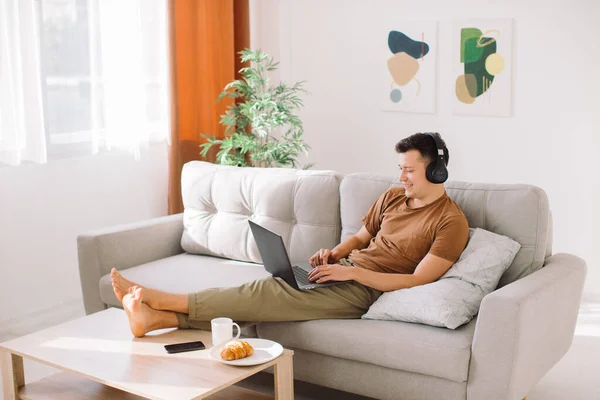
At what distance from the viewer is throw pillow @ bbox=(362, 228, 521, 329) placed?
2576 millimetres

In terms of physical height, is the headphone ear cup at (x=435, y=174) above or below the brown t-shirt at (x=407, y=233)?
above

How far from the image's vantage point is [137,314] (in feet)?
8.39

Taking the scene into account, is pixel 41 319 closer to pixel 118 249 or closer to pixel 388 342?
pixel 118 249

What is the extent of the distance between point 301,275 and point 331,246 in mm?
309

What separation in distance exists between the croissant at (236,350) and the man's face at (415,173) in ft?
3.02

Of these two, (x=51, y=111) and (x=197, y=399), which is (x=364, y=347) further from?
(x=51, y=111)

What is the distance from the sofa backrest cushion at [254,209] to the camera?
10.7ft

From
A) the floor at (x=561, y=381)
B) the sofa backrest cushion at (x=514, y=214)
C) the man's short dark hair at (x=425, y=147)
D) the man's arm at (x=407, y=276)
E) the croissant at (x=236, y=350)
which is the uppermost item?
the man's short dark hair at (x=425, y=147)

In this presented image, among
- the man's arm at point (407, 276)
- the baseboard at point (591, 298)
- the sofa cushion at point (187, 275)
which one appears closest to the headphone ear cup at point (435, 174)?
the man's arm at point (407, 276)

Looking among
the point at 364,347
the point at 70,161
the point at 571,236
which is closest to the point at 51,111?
the point at 70,161

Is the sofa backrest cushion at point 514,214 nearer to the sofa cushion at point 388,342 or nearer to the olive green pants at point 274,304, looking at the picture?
the sofa cushion at point 388,342

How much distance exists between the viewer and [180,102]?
4703 millimetres

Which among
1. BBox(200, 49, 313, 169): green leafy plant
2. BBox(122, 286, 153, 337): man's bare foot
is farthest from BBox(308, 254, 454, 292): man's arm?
BBox(200, 49, 313, 169): green leafy plant

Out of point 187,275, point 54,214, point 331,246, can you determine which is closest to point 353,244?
point 331,246
